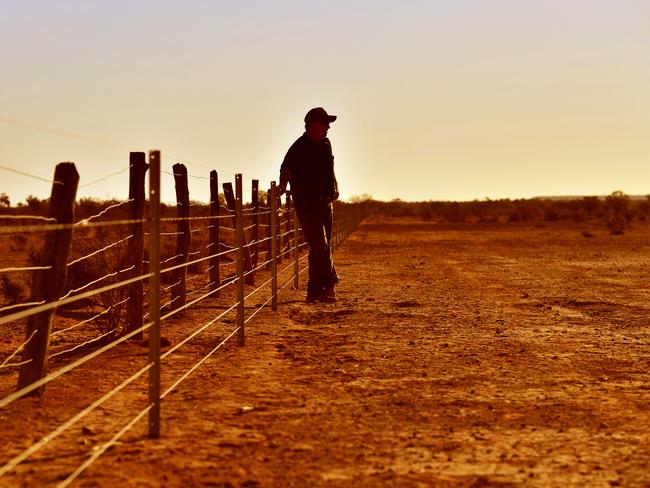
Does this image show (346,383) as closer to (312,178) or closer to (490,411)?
(490,411)

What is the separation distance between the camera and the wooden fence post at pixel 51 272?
6.12m

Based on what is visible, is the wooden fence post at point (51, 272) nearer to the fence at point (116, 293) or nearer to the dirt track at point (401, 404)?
the fence at point (116, 293)

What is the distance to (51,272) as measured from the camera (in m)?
6.30

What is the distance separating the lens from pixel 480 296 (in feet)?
46.0

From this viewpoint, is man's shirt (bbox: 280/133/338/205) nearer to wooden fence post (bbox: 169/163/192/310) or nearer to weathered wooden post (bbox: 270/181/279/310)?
weathered wooden post (bbox: 270/181/279/310)

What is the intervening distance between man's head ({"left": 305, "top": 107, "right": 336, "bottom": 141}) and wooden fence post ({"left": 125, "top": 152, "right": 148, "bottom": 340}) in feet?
11.7

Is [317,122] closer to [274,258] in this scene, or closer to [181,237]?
[274,258]

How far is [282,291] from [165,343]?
585 cm

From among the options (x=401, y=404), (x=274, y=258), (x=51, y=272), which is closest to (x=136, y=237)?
(x=274, y=258)

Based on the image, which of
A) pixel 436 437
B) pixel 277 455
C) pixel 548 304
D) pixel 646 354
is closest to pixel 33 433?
pixel 277 455

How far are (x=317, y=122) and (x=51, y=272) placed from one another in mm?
6630

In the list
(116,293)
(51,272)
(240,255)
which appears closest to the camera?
(51,272)

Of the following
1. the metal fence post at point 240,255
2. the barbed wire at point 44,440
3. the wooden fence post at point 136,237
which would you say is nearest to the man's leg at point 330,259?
the metal fence post at point 240,255

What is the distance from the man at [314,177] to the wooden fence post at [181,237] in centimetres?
130
